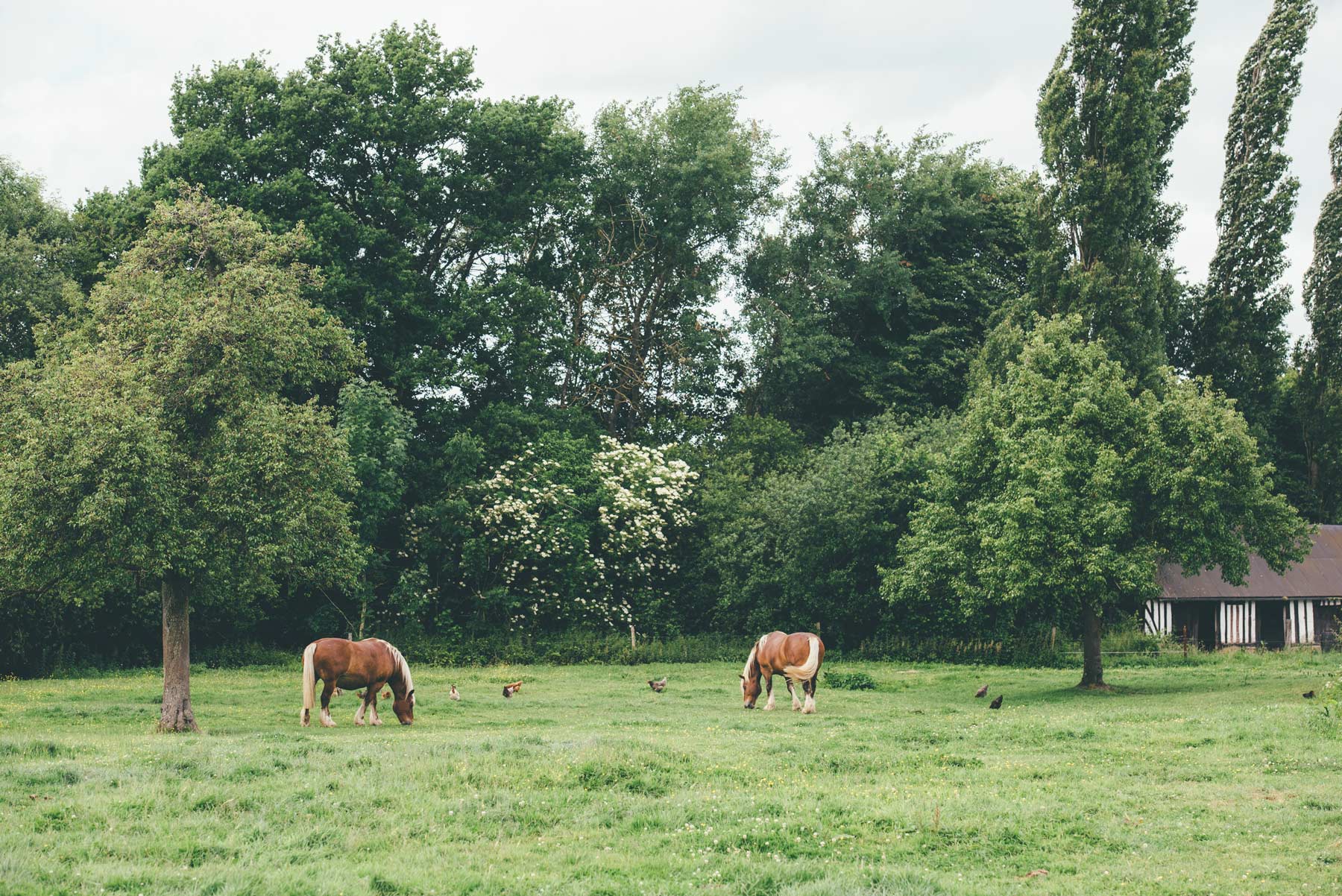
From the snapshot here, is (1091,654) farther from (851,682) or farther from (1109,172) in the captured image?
(1109,172)

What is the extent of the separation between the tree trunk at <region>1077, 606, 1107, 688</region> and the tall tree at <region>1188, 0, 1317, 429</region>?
28101 millimetres

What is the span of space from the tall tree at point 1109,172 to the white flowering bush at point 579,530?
56.7 ft

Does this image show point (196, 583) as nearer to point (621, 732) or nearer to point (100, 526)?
point (100, 526)

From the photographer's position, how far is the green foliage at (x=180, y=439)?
1727cm

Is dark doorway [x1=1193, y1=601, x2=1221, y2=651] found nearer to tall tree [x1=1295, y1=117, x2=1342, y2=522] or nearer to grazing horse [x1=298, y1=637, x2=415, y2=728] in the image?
tall tree [x1=1295, y1=117, x2=1342, y2=522]

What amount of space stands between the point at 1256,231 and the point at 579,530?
35844 mm

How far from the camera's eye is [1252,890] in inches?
361

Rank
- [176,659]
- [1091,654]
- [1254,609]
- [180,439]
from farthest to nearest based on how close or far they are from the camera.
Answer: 1. [1254,609]
2. [1091,654]
3. [180,439]
4. [176,659]

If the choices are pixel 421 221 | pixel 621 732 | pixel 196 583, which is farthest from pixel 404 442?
pixel 621 732

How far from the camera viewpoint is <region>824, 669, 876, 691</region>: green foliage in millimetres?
28741

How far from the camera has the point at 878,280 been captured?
163 ft

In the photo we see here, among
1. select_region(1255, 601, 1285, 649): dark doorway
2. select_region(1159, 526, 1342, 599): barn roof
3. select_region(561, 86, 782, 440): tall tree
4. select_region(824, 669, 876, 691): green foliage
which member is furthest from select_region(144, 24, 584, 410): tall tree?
select_region(1255, 601, 1285, 649): dark doorway

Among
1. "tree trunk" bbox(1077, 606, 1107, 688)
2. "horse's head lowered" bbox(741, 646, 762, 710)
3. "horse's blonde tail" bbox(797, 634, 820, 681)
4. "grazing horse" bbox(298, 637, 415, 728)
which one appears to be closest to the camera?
"grazing horse" bbox(298, 637, 415, 728)

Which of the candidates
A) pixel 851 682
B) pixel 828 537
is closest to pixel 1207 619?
pixel 828 537
